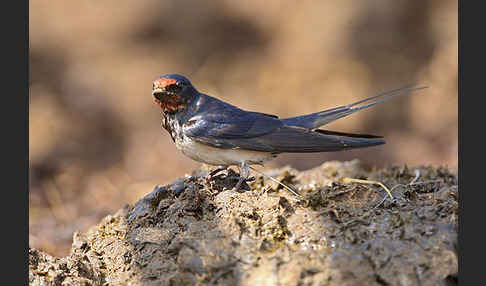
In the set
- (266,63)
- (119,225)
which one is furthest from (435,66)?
(119,225)

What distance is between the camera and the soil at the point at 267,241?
118 inches

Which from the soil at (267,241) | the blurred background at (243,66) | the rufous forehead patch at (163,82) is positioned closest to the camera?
the soil at (267,241)

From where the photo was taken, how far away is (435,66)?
9.71 m

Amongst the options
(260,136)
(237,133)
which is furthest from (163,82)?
(260,136)

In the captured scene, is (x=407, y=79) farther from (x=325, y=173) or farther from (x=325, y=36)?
(x=325, y=173)

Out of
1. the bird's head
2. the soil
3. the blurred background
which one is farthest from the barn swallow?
the blurred background

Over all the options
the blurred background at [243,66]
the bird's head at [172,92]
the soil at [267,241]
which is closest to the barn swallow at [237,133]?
the bird's head at [172,92]

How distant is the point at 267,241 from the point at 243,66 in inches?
273

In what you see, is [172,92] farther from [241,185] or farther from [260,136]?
[241,185]

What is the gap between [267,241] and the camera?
10.9ft

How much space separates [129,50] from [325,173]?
547 centimetres

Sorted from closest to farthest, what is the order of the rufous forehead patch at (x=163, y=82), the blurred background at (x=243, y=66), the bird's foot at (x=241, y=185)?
the bird's foot at (x=241, y=185)
the rufous forehead patch at (x=163, y=82)
the blurred background at (x=243, y=66)

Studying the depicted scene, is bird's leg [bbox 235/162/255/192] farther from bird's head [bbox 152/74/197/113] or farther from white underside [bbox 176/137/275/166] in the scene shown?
bird's head [bbox 152/74/197/113]

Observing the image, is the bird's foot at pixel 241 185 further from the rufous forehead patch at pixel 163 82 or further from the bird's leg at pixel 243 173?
the rufous forehead patch at pixel 163 82
